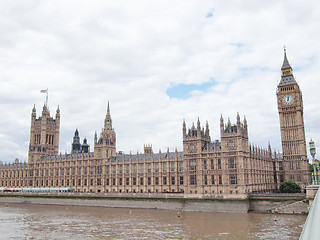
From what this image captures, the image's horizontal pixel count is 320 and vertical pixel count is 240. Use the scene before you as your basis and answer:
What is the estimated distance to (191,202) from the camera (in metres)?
89.4

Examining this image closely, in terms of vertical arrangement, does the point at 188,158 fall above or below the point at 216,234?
above

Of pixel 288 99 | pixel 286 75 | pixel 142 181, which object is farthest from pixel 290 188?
pixel 142 181

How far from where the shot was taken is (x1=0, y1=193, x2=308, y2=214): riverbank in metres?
79.2

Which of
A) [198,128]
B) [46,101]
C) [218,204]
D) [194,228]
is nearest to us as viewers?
[194,228]

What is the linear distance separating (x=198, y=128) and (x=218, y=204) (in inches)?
885

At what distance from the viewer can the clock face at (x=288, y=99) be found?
116 meters

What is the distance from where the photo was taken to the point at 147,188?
111 metres

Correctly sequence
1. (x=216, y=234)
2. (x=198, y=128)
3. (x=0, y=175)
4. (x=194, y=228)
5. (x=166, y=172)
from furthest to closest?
(x=0, y=175)
(x=166, y=172)
(x=198, y=128)
(x=194, y=228)
(x=216, y=234)

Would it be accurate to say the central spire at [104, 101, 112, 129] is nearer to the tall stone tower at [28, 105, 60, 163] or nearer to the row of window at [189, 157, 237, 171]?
the tall stone tower at [28, 105, 60, 163]

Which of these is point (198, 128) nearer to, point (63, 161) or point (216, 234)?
point (216, 234)

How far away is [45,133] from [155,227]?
117 meters

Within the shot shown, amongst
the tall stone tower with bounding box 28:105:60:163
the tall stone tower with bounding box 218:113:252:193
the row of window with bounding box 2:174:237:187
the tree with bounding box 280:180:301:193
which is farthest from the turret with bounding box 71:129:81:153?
the tree with bounding box 280:180:301:193

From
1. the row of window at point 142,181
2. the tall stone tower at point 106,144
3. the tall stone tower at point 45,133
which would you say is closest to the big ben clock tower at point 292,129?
the row of window at point 142,181

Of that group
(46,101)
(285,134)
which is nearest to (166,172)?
(285,134)
